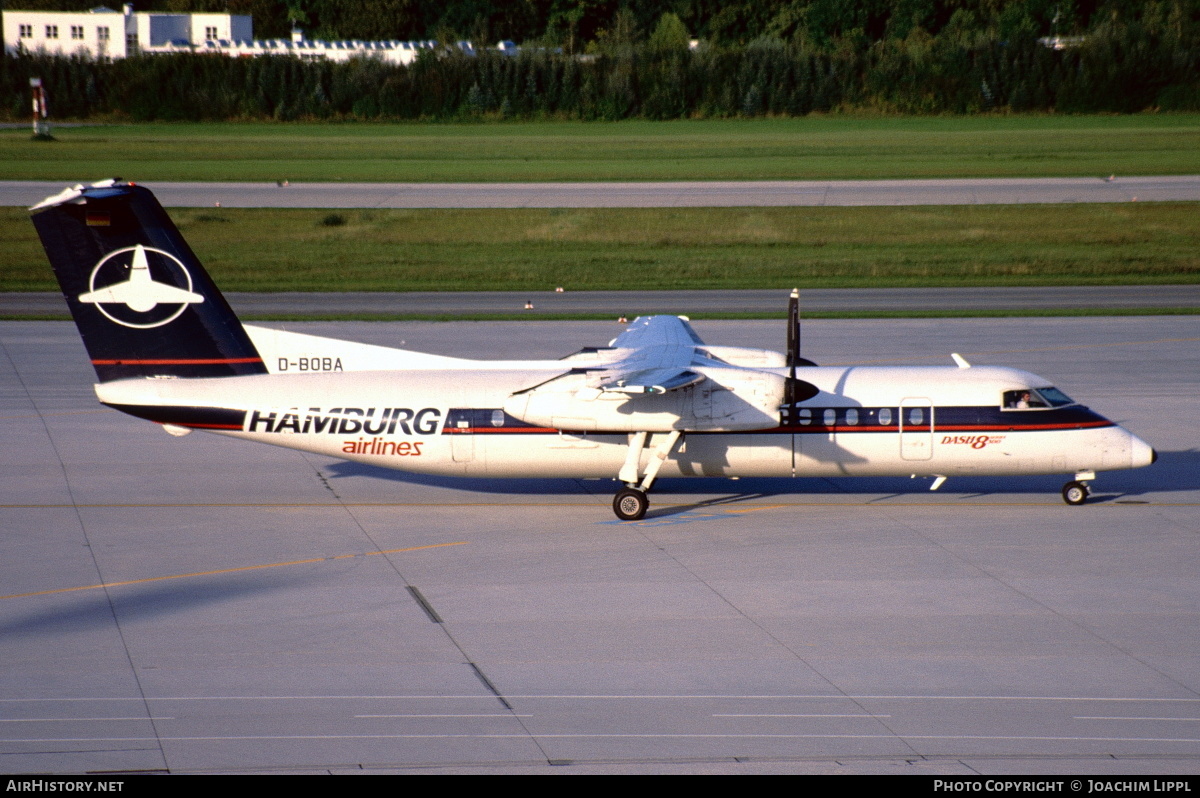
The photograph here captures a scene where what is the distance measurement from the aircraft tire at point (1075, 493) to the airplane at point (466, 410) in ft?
0.82

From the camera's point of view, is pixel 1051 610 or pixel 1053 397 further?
pixel 1053 397

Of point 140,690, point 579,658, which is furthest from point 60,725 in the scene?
point 579,658

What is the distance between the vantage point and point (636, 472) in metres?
21.4

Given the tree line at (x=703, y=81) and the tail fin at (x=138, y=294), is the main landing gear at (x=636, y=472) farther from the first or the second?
the tree line at (x=703, y=81)

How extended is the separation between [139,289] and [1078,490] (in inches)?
666

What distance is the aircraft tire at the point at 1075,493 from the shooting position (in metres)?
22.3

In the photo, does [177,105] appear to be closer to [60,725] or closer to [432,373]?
[432,373]

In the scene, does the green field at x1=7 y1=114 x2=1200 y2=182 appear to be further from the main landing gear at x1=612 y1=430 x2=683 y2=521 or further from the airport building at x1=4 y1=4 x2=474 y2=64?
the main landing gear at x1=612 y1=430 x2=683 y2=521

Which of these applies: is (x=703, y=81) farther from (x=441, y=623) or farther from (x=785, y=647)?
(x=785, y=647)

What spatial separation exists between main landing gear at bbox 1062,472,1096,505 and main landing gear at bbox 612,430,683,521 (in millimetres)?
7100

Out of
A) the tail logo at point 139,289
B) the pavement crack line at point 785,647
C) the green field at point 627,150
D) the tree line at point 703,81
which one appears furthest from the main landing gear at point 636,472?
the tree line at point 703,81

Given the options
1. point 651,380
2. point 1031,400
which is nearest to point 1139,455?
point 1031,400

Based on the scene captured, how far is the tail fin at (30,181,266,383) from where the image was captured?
2105 centimetres

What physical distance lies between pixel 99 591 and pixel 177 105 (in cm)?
8866
